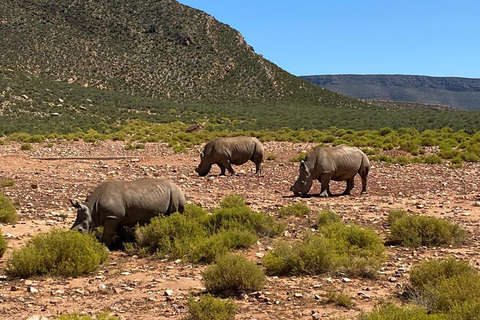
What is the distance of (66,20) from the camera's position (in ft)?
310

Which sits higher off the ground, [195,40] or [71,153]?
[195,40]

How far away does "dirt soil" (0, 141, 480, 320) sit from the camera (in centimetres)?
692

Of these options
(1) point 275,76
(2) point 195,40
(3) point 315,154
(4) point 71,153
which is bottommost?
(4) point 71,153

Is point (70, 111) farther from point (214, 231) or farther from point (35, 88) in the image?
point (214, 231)

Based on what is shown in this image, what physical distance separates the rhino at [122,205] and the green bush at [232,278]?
3.04 metres

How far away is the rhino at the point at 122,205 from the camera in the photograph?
966 cm

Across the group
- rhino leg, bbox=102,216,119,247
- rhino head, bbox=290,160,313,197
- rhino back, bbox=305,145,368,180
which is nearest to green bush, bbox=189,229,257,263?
rhino leg, bbox=102,216,119,247

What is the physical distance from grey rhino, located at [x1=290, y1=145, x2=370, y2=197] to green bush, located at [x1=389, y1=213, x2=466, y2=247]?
5.49 meters

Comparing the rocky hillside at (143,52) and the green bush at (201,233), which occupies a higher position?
the rocky hillside at (143,52)

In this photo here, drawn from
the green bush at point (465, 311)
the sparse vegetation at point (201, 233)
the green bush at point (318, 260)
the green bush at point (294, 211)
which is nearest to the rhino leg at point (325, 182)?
the green bush at point (294, 211)

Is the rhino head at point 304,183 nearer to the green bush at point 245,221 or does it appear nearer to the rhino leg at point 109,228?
the green bush at point 245,221

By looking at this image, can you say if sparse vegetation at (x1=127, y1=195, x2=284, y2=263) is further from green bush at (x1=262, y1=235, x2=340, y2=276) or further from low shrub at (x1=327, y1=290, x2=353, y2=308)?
low shrub at (x1=327, y1=290, x2=353, y2=308)

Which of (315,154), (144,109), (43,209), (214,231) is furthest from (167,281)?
(144,109)

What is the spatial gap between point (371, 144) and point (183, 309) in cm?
2705
